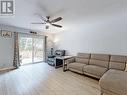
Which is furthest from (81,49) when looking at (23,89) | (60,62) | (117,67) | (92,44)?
(23,89)

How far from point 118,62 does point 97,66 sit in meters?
0.75

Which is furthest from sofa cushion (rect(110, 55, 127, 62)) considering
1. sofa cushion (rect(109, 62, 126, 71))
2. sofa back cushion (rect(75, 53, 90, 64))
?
sofa back cushion (rect(75, 53, 90, 64))

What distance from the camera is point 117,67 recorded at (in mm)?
3170

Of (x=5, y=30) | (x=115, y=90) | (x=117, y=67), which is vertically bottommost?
(x=115, y=90)

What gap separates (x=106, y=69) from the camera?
3.22 m

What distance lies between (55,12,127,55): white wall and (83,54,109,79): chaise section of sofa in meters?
0.32

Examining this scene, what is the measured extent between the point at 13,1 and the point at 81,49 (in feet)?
12.0

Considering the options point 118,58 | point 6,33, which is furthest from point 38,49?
point 118,58

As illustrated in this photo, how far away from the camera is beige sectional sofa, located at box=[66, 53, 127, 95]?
2025 mm

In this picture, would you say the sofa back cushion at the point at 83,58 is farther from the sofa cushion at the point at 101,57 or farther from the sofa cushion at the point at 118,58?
the sofa cushion at the point at 118,58

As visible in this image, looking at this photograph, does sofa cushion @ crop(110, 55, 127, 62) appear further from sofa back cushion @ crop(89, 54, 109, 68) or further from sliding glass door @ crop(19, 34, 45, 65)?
sliding glass door @ crop(19, 34, 45, 65)

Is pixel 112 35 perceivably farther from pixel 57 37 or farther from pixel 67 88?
pixel 57 37

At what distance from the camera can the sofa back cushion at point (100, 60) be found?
140 inches

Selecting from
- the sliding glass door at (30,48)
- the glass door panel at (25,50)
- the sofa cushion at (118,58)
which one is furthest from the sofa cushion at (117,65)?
the glass door panel at (25,50)
